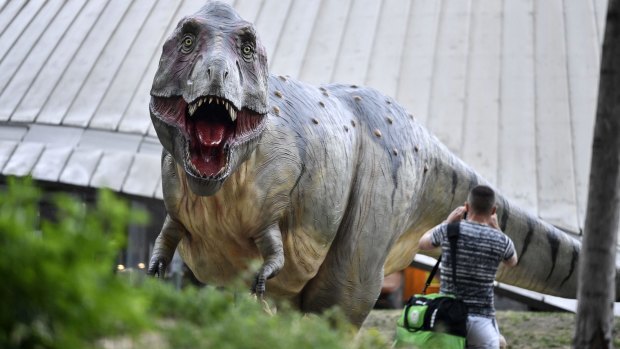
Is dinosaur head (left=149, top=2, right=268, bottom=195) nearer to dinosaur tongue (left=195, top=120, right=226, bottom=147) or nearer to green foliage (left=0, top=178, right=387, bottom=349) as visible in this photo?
dinosaur tongue (left=195, top=120, right=226, bottom=147)

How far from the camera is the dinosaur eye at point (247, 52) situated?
6168 millimetres

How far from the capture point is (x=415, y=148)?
796 centimetres

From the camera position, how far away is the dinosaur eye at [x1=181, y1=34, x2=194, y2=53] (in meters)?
6.13

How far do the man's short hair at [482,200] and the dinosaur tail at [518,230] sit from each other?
1.78 meters

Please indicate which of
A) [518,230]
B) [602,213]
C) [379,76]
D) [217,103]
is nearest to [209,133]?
[217,103]

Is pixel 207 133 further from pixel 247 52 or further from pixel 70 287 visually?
pixel 70 287

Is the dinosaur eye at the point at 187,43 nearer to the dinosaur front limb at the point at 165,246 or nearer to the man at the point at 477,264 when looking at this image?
the dinosaur front limb at the point at 165,246

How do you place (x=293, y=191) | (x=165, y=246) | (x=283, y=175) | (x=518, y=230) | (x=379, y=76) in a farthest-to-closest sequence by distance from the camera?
(x=379, y=76)
(x=518, y=230)
(x=165, y=246)
(x=293, y=191)
(x=283, y=175)

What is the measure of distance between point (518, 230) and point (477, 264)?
9.47ft

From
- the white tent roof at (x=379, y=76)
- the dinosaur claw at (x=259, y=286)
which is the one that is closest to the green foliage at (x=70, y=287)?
the dinosaur claw at (x=259, y=286)

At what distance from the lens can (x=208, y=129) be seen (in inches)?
238

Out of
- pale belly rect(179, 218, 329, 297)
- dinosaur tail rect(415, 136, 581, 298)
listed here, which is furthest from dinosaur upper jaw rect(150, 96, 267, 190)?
dinosaur tail rect(415, 136, 581, 298)

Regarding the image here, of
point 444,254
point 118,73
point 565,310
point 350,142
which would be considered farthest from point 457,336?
point 118,73

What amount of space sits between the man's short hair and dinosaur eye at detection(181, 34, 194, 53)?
1691 mm
